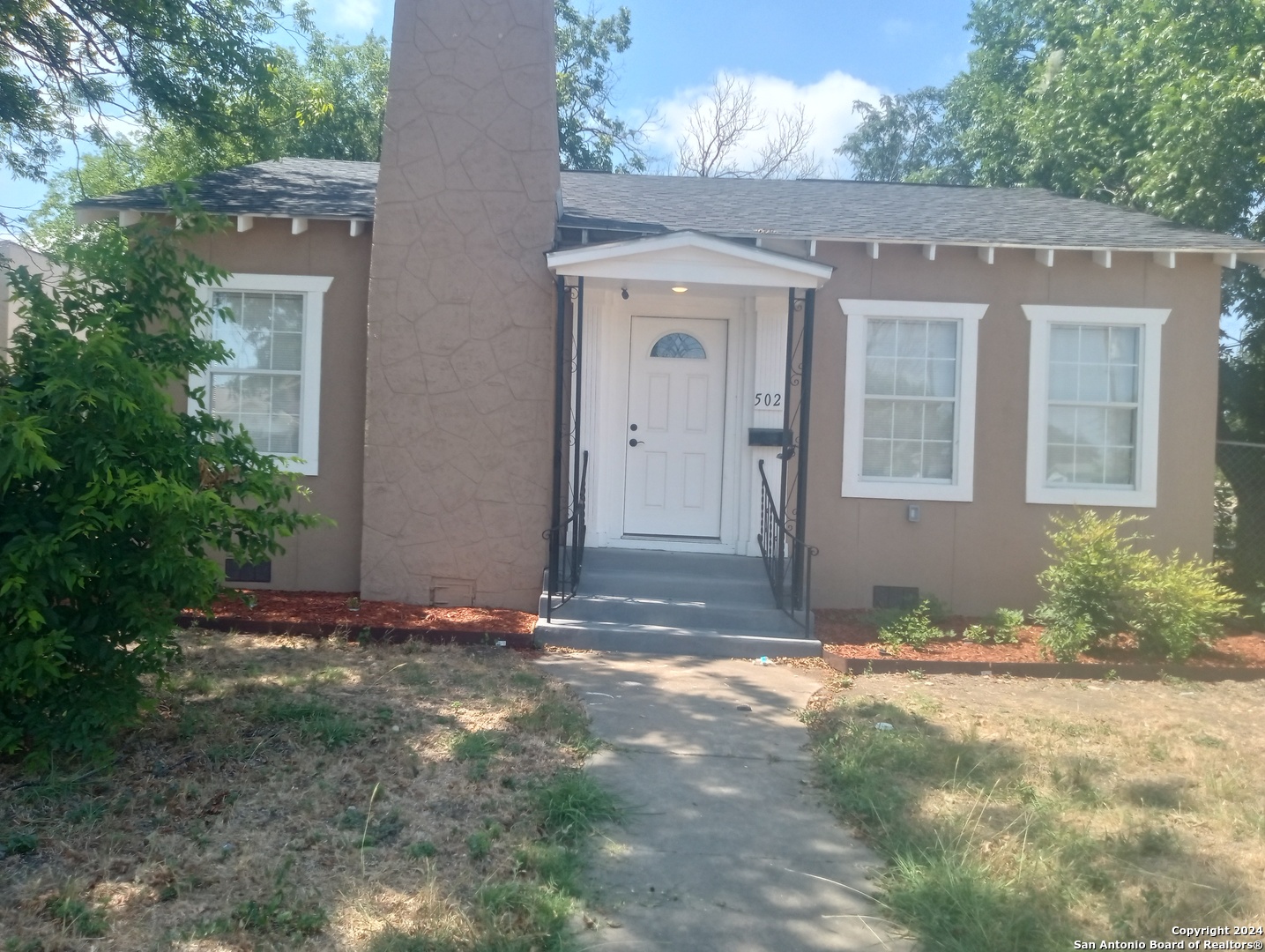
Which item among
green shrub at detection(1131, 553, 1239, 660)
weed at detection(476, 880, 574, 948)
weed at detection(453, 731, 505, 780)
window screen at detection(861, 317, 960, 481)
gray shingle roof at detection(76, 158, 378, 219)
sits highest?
gray shingle roof at detection(76, 158, 378, 219)

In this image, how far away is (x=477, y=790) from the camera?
4.79 metres

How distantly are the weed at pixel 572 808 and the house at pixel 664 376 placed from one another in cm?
335

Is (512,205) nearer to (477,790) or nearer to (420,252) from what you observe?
(420,252)

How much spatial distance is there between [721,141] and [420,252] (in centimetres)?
2086

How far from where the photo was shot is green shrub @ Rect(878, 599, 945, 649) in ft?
26.8

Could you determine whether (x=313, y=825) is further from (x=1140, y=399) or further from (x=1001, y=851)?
(x=1140, y=399)

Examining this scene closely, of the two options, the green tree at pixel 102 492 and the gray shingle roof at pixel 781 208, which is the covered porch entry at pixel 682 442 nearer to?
the gray shingle roof at pixel 781 208

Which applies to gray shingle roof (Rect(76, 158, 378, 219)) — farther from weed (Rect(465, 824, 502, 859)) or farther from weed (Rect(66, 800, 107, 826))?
weed (Rect(465, 824, 502, 859))

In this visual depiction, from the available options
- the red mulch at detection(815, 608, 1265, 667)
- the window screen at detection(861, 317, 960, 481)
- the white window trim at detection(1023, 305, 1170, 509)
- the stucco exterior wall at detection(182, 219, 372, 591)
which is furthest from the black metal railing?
the stucco exterior wall at detection(182, 219, 372, 591)

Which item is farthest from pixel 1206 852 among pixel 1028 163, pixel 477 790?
pixel 1028 163

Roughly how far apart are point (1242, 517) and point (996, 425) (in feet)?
14.3

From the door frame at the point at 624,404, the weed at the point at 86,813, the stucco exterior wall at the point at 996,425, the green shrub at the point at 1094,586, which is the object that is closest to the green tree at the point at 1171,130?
the stucco exterior wall at the point at 996,425

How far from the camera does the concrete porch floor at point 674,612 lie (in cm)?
782

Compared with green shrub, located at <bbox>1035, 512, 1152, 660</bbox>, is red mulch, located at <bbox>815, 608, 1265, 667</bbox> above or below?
below
